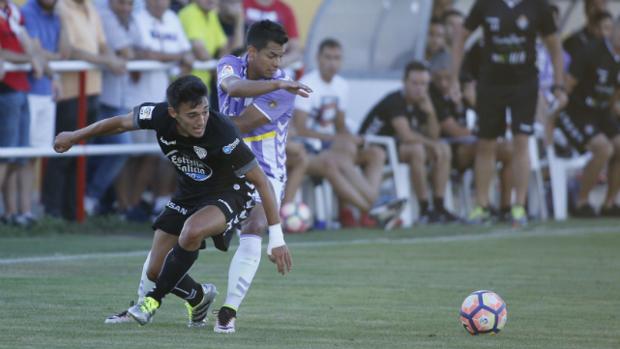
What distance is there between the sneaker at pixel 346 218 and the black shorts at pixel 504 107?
5.44ft

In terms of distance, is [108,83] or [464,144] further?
[464,144]

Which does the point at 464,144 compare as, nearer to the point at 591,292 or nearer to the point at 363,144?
the point at 363,144

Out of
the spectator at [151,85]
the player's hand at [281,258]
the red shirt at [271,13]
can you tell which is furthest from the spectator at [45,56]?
the player's hand at [281,258]

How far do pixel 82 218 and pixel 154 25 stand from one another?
7.03 feet

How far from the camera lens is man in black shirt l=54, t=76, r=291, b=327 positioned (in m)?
7.15

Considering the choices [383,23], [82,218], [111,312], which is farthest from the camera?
[383,23]

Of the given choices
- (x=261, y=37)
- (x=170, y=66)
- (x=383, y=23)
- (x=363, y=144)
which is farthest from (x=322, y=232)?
(x=261, y=37)

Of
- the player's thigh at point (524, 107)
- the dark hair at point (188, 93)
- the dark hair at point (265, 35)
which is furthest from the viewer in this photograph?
the player's thigh at point (524, 107)

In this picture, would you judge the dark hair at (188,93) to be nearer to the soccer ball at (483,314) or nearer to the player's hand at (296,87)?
the player's hand at (296,87)

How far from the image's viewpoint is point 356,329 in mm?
7484

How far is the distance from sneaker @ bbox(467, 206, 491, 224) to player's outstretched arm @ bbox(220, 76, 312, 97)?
7471mm

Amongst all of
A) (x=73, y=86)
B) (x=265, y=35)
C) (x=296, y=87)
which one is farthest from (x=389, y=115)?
(x=296, y=87)

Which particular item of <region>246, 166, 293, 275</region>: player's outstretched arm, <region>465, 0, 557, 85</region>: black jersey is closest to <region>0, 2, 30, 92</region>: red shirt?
<region>465, 0, 557, 85</region>: black jersey

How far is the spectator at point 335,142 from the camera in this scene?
Answer: 1468 cm
